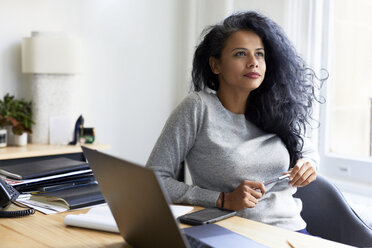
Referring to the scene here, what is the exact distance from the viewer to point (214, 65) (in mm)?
1887

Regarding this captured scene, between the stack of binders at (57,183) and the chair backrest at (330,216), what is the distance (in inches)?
33.2

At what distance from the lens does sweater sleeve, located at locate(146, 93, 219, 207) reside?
158cm

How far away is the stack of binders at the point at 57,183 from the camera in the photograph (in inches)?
56.4

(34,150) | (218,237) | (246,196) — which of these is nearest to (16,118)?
(34,150)

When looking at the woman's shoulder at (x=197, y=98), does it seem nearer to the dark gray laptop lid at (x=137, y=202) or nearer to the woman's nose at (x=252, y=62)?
the woman's nose at (x=252, y=62)

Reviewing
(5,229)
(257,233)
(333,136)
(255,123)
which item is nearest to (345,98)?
(333,136)

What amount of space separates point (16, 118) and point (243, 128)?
1.82 m

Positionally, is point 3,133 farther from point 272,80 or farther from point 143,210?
point 143,210

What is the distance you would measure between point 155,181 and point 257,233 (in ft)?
1.67

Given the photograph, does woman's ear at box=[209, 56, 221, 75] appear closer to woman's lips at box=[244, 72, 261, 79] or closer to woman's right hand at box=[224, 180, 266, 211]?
woman's lips at box=[244, 72, 261, 79]

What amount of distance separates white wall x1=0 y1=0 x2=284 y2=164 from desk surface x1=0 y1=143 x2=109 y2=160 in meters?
0.42

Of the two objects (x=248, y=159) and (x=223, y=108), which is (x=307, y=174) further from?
(x=223, y=108)

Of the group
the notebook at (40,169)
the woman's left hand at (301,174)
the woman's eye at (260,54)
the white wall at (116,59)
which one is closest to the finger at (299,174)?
the woman's left hand at (301,174)

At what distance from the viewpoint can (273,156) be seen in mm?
1702
